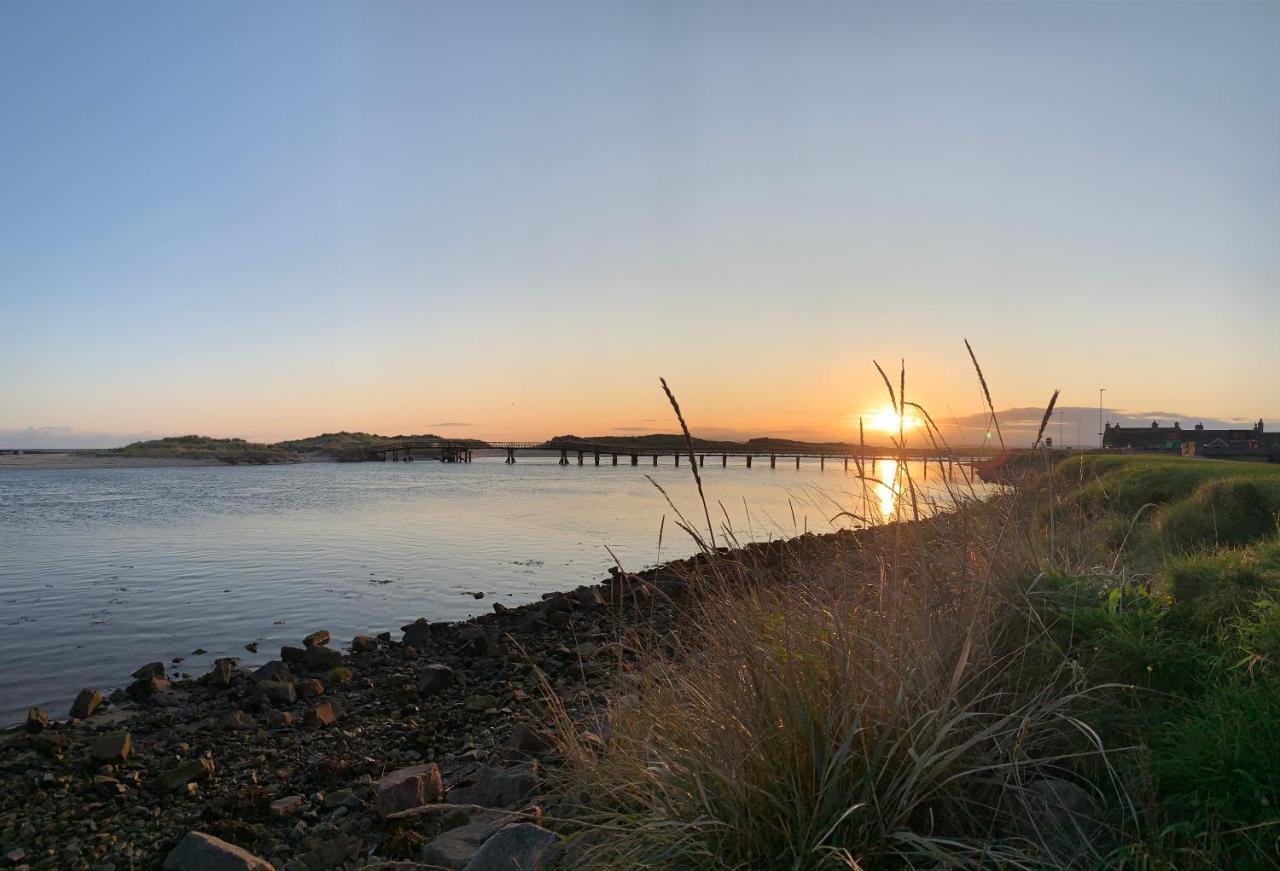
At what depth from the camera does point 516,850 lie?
352cm

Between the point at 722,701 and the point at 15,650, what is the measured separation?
1211cm

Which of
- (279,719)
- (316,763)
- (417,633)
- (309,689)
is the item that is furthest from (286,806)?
(417,633)

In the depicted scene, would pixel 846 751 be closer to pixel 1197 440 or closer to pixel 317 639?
pixel 317 639

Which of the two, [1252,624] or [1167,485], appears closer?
[1252,624]

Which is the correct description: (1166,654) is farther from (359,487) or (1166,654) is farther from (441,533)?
(359,487)

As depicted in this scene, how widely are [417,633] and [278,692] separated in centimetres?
306

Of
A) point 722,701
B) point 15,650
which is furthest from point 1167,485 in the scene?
point 15,650

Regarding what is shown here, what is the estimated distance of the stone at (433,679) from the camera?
8.98m

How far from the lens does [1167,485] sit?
14.3 m

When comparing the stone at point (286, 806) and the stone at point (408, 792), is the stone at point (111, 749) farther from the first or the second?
the stone at point (408, 792)

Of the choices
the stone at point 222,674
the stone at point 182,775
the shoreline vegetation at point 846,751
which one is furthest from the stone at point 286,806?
the stone at point 222,674

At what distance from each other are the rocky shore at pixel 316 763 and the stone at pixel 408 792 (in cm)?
1

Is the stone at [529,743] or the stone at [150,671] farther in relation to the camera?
the stone at [150,671]

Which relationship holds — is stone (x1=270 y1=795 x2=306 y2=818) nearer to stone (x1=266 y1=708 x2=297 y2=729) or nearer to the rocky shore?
the rocky shore
